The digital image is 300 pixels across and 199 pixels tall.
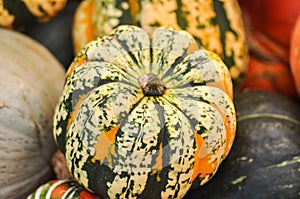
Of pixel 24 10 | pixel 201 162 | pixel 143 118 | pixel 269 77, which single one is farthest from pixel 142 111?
pixel 269 77

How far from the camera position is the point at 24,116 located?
1236 millimetres

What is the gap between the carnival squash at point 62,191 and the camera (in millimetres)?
1151

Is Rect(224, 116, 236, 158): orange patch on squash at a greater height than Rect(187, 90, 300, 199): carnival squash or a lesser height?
greater

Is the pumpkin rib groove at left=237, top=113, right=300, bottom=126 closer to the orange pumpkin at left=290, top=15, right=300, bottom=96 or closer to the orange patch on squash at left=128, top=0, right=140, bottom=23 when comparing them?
the orange pumpkin at left=290, top=15, right=300, bottom=96

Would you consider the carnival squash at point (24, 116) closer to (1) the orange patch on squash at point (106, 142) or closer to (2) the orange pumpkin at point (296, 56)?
(1) the orange patch on squash at point (106, 142)

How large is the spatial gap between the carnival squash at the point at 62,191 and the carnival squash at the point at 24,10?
47 centimetres

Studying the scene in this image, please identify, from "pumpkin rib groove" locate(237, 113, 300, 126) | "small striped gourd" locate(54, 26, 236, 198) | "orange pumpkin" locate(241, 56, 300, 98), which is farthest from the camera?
"orange pumpkin" locate(241, 56, 300, 98)

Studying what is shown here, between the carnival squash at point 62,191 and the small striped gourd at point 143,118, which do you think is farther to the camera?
the carnival squash at point 62,191

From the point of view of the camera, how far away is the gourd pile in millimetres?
1033

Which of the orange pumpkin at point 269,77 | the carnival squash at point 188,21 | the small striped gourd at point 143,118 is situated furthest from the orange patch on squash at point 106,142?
the orange pumpkin at point 269,77

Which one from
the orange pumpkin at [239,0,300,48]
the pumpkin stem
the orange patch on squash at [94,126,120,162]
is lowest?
the orange pumpkin at [239,0,300,48]

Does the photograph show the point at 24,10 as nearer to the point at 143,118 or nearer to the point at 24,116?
the point at 24,116

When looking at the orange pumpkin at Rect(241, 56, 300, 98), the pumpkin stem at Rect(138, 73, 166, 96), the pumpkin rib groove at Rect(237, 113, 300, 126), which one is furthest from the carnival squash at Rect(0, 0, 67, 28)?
the orange pumpkin at Rect(241, 56, 300, 98)

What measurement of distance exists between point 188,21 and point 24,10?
1.44 feet
